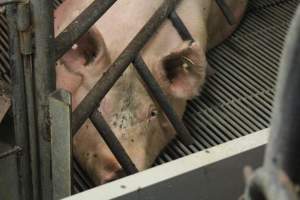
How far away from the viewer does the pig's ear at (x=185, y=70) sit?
1844 mm

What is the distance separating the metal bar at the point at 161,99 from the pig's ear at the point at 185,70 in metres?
0.10

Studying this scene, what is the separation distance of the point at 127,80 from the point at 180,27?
0.25m

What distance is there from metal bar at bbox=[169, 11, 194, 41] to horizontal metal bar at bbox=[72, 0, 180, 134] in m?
0.09

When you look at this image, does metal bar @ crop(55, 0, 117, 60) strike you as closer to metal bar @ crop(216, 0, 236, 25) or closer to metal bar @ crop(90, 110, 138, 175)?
metal bar @ crop(90, 110, 138, 175)

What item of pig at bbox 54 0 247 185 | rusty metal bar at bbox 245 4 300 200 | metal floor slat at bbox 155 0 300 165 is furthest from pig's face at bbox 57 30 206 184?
rusty metal bar at bbox 245 4 300 200

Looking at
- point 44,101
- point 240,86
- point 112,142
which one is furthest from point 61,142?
point 240,86

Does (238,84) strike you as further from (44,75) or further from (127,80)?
(44,75)

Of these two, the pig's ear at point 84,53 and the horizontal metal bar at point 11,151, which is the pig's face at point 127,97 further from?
the horizontal metal bar at point 11,151

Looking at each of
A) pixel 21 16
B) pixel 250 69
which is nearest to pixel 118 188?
pixel 21 16

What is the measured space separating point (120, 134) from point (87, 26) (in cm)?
43

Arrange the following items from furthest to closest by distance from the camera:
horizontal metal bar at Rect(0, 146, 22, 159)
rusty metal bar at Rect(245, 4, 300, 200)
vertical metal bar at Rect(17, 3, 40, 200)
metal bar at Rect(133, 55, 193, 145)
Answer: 1. metal bar at Rect(133, 55, 193, 145)
2. horizontal metal bar at Rect(0, 146, 22, 159)
3. vertical metal bar at Rect(17, 3, 40, 200)
4. rusty metal bar at Rect(245, 4, 300, 200)

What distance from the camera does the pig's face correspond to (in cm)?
178

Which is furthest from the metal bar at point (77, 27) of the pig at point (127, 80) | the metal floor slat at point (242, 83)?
the metal floor slat at point (242, 83)

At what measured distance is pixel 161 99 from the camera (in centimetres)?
179
